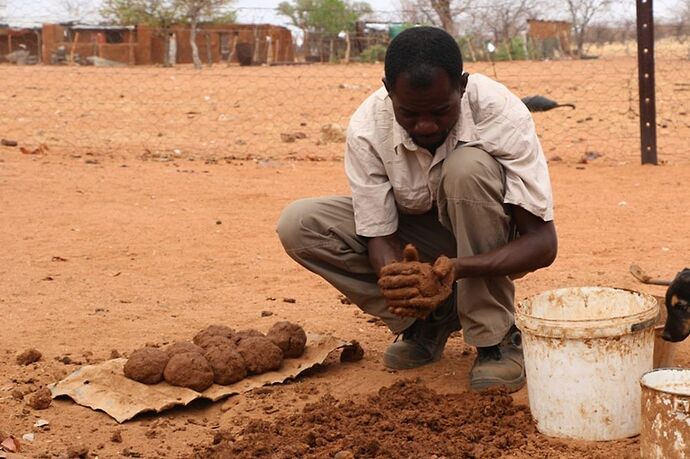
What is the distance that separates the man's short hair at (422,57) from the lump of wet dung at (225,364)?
41.5 inches

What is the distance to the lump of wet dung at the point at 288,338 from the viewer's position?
351cm

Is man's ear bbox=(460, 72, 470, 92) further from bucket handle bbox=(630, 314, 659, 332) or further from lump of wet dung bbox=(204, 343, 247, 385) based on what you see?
lump of wet dung bbox=(204, 343, 247, 385)

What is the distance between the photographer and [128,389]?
129 inches

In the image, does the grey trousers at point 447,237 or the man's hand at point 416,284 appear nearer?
the man's hand at point 416,284

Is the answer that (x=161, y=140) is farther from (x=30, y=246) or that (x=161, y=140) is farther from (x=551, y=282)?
(x=551, y=282)

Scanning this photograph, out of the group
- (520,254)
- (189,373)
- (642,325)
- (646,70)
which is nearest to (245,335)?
(189,373)

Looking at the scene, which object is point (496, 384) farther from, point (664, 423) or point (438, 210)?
point (664, 423)

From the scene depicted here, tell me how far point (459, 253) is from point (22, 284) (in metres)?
2.46

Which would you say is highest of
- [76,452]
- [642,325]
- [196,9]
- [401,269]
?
[196,9]

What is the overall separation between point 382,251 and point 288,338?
481mm

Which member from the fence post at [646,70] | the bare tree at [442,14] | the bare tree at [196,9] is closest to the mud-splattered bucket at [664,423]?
the fence post at [646,70]

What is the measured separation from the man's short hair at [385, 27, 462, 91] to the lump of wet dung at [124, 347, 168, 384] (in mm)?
1178

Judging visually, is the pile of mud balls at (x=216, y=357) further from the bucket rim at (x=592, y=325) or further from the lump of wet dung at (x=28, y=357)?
the bucket rim at (x=592, y=325)

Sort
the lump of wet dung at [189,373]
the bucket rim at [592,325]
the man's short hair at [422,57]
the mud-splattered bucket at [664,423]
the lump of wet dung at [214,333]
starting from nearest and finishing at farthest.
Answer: the mud-splattered bucket at [664,423] < the bucket rim at [592,325] < the man's short hair at [422,57] < the lump of wet dung at [189,373] < the lump of wet dung at [214,333]
